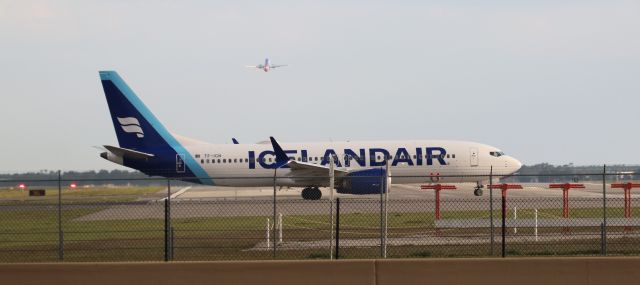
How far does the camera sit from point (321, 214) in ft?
102

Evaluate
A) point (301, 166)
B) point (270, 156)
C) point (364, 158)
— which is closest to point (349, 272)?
point (301, 166)

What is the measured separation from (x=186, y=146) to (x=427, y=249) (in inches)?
1068

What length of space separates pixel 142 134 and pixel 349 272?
33.0 metres

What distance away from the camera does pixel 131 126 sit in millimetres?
43812

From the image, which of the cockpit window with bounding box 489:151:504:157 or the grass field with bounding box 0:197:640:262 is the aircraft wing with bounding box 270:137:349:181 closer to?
the cockpit window with bounding box 489:151:504:157

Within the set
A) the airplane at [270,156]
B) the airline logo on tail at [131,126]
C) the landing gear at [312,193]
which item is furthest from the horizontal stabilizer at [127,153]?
the landing gear at [312,193]

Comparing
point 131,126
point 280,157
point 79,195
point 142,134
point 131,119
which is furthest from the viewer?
point 79,195

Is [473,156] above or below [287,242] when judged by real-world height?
above

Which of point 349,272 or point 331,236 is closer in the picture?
point 349,272

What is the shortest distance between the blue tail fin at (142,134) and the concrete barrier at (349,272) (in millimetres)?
31433

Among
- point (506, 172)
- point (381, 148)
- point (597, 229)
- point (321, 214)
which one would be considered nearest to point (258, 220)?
point (321, 214)

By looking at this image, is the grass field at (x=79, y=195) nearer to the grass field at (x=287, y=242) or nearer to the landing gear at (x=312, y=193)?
the landing gear at (x=312, y=193)

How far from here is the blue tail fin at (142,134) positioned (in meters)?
43.7

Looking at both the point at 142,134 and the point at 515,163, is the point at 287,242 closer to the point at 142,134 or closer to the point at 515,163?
the point at 142,134
